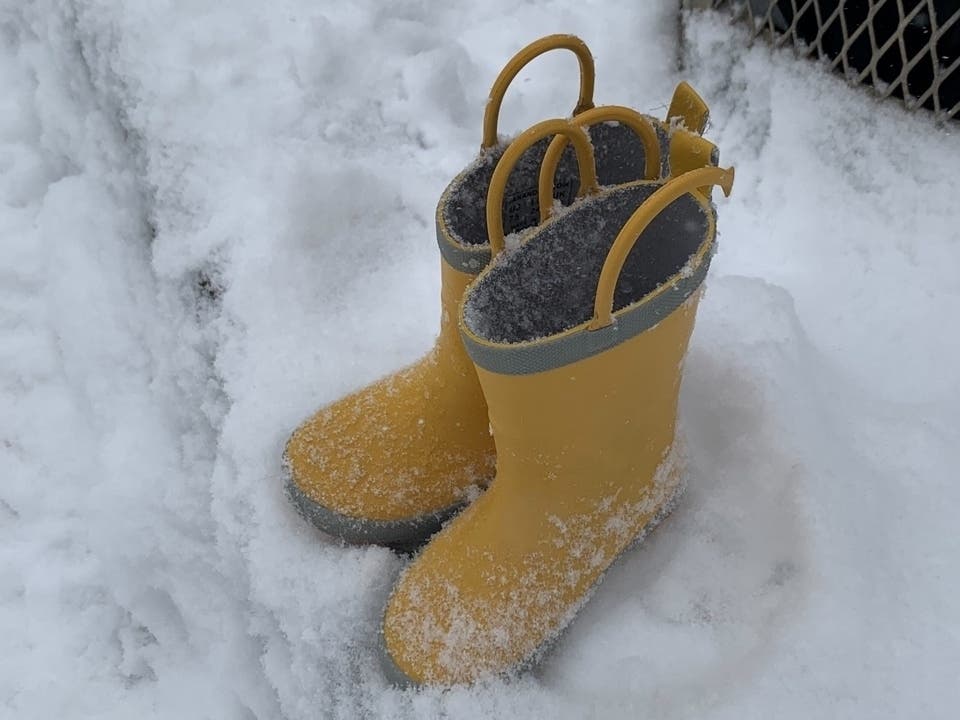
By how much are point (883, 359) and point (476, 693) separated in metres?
0.65

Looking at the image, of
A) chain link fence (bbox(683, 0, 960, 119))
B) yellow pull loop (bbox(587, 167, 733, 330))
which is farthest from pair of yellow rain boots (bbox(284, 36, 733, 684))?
chain link fence (bbox(683, 0, 960, 119))

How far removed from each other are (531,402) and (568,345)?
0.07 meters

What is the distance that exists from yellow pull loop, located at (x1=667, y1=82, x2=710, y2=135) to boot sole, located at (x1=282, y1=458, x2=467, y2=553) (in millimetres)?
465

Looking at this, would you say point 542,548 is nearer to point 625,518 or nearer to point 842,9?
point 625,518

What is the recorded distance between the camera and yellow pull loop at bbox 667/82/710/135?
79 centimetres

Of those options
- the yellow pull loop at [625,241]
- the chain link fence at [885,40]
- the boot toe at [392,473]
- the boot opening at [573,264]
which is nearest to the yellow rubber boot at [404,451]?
the boot toe at [392,473]

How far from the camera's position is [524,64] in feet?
2.42

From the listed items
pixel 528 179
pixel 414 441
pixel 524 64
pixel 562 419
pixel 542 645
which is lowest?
pixel 542 645

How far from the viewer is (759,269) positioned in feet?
3.88

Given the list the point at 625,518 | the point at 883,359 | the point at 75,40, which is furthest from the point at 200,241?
the point at 883,359

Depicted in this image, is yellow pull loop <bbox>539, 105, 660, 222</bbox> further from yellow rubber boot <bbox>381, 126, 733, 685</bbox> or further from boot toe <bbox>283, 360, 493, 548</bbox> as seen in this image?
boot toe <bbox>283, 360, 493, 548</bbox>

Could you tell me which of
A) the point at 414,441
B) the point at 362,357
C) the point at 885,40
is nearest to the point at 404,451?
the point at 414,441

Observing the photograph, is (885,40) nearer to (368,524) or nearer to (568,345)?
(568,345)

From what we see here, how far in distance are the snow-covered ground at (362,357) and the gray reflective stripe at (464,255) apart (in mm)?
353
